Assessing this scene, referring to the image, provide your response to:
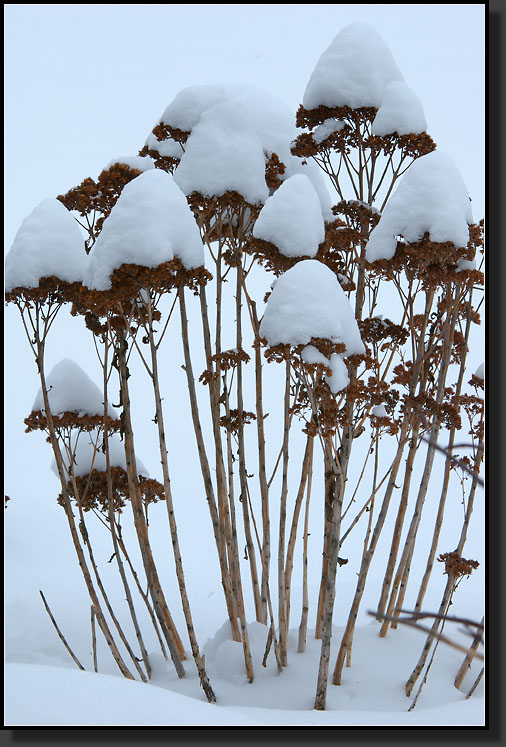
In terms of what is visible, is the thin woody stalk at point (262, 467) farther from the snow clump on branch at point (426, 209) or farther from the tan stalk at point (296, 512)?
the snow clump on branch at point (426, 209)

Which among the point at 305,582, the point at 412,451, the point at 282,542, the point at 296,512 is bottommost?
the point at 305,582

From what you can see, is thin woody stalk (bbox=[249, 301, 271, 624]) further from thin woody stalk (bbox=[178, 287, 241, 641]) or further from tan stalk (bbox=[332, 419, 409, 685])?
tan stalk (bbox=[332, 419, 409, 685])

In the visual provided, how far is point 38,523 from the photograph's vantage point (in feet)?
37.7

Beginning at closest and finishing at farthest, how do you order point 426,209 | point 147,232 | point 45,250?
point 147,232, point 426,209, point 45,250

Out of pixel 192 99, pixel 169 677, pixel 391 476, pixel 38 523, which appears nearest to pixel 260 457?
pixel 391 476

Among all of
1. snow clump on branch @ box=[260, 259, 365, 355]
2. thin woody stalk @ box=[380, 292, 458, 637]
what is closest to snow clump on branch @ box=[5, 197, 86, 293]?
snow clump on branch @ box=[260, 259, 365, 355]

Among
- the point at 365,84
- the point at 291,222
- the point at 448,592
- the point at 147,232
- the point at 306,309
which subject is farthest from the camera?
the point at 365,84

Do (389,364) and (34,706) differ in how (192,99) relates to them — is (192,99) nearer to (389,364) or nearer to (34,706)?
(389,364)

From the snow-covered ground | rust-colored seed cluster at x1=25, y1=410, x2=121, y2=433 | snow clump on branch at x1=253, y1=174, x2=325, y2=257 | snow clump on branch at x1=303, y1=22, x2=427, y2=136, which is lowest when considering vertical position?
the snow-covered ground

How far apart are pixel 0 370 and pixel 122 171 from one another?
1959mm

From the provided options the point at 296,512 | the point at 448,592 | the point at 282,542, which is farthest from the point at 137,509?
the point at 448,592

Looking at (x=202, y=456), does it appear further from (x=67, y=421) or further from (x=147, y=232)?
(x=147, y=232)

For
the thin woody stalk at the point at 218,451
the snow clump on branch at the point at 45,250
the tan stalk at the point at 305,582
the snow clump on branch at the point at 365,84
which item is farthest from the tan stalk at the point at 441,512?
the snow clump on branch at the point at 45,250

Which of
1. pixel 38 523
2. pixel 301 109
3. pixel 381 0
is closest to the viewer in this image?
pixel 381 0
